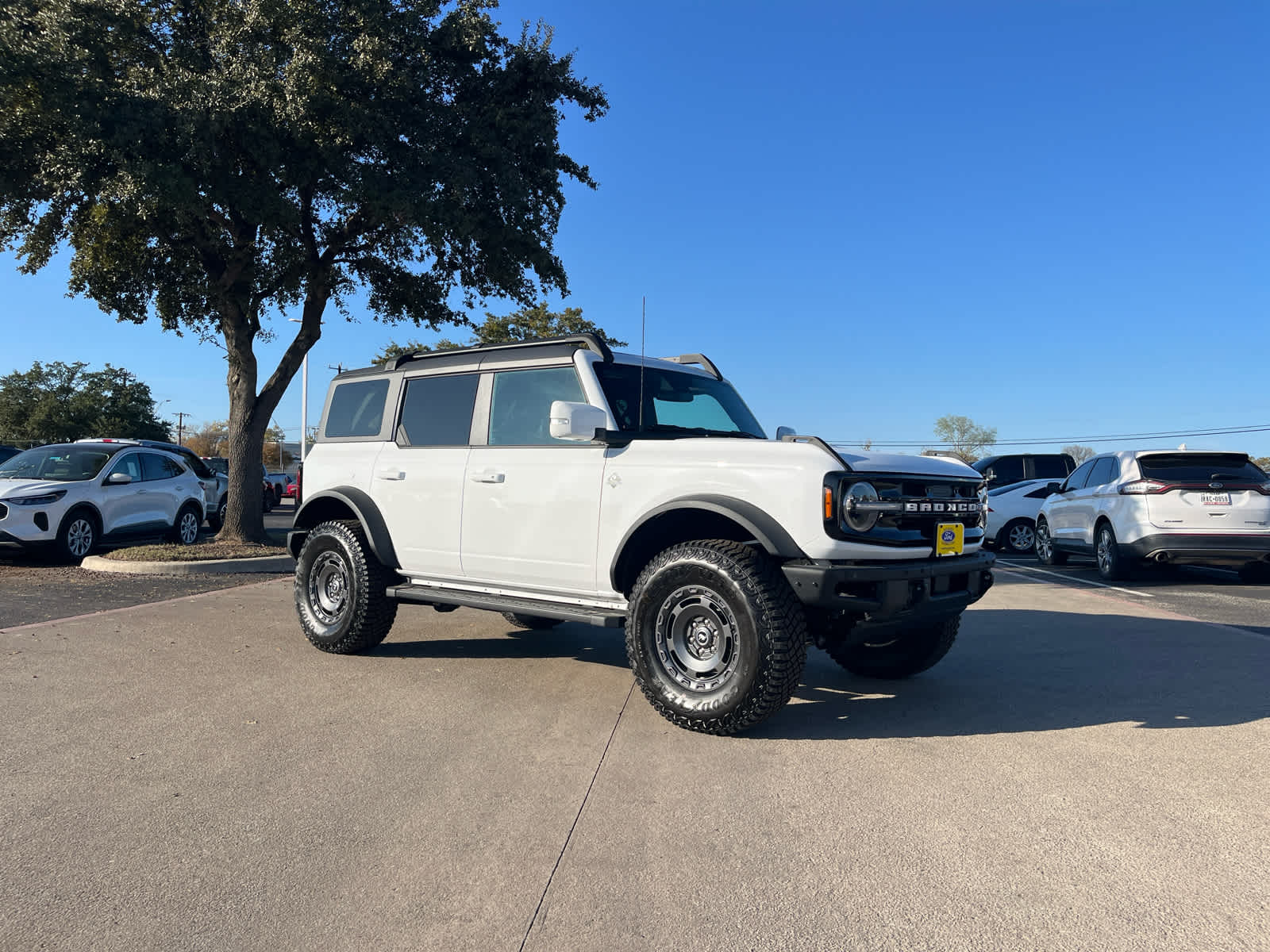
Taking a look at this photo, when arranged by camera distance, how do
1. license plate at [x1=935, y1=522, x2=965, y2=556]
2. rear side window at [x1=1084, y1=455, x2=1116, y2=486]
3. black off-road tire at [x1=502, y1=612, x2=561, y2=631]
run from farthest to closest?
rear side window at [x1=1084, y1=455, x2=1116, y2=486] < black off-road tire at [x1=502, y1=612, x2=561, y2=631] < license plate at [x1=935, y1=522, x2=965, y2=556]

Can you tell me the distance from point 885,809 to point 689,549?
1.53 metres

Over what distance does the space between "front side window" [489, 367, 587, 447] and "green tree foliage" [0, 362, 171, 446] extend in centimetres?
6188

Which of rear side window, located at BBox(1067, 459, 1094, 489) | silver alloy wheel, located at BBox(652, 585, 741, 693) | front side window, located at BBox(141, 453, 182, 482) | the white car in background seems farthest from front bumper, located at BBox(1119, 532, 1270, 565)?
front side window, located at BBox(141, 453, 182, 482)

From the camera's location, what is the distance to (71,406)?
198 ft

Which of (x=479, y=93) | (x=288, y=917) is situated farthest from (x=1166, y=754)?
(x=479, y=93)

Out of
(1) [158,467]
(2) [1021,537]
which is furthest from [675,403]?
(2) [1021,537]

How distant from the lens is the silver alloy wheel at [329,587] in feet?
20.7

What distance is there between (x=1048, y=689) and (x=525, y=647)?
11.7 feet

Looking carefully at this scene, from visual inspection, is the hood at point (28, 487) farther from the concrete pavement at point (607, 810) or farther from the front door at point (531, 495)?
the front door at point (531, 495)

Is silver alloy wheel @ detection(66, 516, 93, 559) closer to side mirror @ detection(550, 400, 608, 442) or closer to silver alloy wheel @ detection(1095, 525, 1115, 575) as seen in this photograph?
side mirror @ detection(550, 400, 608, 442)

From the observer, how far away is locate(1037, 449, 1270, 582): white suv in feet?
33.7

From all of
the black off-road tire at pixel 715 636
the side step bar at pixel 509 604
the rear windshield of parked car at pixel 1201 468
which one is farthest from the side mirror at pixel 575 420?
the rear windshield of parked car at pixel 1201 468

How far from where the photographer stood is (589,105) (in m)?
14.5

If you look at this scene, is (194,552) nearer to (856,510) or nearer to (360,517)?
(360,517)
